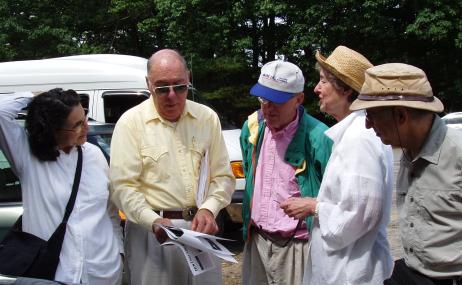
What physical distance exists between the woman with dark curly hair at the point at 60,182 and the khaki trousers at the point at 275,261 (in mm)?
802

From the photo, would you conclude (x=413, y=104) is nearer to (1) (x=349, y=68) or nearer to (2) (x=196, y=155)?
(1) (x=349, y=68)

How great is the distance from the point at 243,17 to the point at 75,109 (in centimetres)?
2006

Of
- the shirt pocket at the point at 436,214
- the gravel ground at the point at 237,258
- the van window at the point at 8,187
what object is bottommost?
the gravel ground at the point at 237,258

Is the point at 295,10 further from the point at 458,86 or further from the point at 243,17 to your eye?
the point at 458,86

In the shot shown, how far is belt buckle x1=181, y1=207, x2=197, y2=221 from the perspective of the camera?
2.95m

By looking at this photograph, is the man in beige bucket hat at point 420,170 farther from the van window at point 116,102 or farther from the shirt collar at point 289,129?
the van window at point 116,102

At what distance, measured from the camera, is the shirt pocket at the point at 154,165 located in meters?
2.90

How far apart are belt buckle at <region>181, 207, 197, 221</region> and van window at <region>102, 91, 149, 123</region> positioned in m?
4.96

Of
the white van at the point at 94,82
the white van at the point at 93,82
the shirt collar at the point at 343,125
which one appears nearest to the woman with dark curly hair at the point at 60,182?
the shirt collar at the point at 343,125

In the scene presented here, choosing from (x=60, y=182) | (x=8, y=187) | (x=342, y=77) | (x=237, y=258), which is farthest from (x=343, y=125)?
(x=237, y=258)

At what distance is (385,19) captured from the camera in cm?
2117


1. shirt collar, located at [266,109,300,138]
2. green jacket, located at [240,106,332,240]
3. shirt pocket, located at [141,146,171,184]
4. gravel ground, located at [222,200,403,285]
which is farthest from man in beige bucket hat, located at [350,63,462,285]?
gravel ground, located at [222,200,403,285]

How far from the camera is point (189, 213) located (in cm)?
296

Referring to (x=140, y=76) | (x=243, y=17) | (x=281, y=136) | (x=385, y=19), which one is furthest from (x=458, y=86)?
(x=281, y=136)
